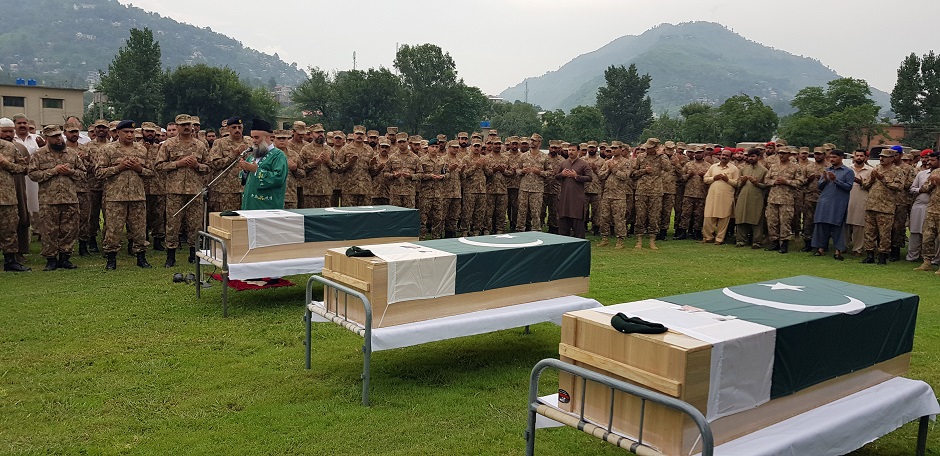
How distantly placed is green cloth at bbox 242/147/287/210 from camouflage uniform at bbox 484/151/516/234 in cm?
A: 639

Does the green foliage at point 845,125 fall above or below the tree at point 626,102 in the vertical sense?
below

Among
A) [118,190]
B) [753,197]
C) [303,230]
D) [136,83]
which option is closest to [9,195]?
[118,190]

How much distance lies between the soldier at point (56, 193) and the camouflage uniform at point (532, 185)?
7.50 meters

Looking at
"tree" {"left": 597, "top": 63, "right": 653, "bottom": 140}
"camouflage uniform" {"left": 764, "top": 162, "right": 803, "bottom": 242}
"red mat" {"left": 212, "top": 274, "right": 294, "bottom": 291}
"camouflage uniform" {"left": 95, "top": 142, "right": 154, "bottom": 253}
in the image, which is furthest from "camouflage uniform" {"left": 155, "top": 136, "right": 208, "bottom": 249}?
"tree" {"left": 597, "top": 63, "right": 653, "bottom": 140}

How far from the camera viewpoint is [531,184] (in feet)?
48.9

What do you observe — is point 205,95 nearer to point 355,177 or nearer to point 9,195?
point 355,177

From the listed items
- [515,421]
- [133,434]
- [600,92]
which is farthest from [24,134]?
[600,92]

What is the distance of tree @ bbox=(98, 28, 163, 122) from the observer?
63781 mm

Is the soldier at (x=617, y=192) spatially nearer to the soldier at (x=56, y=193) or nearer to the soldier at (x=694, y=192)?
the soldier at (x=694, y=192)

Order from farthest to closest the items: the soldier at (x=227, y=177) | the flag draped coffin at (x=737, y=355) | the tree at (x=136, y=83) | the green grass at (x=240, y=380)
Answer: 1. the tree at (x=136, y=83)
2. the soldier at (x=227, y=177)
3. the green grass at (x=240, y=380)
4. the flag draped coffin at (x=737, y=355)

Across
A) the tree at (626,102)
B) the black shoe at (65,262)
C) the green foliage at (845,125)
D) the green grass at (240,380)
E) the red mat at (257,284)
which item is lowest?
the green grass at (240,380)

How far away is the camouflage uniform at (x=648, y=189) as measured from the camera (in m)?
14.3

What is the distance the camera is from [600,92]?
97.4 metres

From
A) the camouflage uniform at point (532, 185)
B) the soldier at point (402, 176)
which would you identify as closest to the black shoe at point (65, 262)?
the soldier at point (402, 176)
